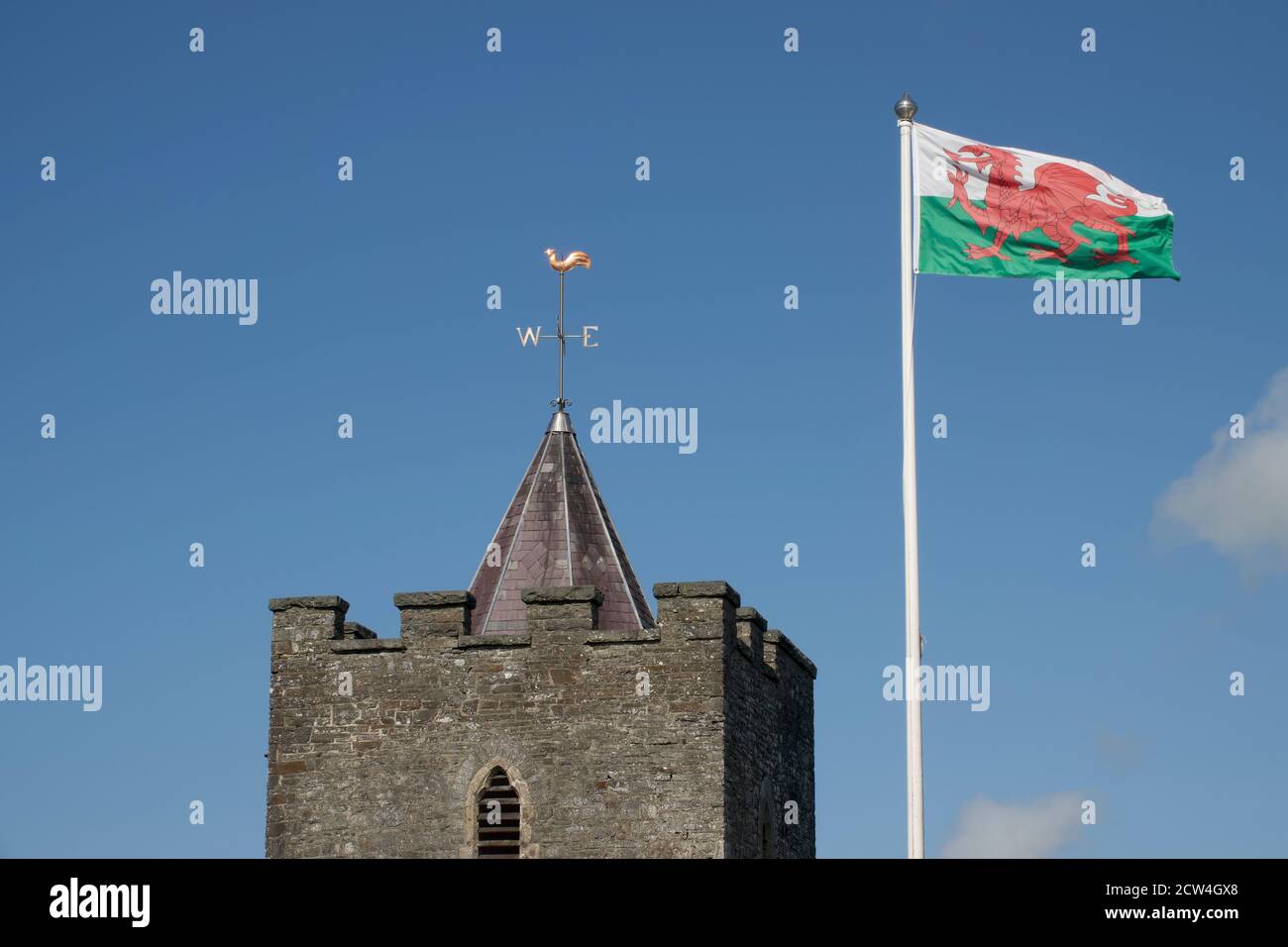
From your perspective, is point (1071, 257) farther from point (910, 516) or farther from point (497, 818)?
point (497, 818)

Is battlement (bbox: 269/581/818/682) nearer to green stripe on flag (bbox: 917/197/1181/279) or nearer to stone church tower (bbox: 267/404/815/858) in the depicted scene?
stone church tower (bbox: 267/404/815/858)

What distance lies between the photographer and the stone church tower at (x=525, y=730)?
3253 cm

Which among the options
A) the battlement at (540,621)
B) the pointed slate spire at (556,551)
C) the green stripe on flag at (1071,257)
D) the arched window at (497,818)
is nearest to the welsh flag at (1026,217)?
the green stripe on flag at (1071,257)

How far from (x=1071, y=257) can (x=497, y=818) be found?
36.1 ft

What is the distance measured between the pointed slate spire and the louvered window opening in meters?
2.35

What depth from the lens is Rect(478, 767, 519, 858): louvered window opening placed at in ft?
108

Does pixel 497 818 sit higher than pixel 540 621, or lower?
lower

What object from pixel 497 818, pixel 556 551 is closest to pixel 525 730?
pixel 497 818

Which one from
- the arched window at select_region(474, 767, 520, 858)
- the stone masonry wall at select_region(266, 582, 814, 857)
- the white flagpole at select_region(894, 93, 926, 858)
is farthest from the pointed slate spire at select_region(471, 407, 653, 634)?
the white flagpole at select_region(894, 93, 926, 858)

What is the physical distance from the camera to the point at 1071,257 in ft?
91.5

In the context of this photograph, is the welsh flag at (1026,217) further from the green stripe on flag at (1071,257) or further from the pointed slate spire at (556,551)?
the pointed slate spire at (556,551)

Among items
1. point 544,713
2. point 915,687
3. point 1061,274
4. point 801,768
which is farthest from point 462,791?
point 1061,274

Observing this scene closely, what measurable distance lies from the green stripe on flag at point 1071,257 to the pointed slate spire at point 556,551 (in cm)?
884
